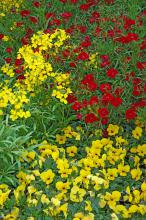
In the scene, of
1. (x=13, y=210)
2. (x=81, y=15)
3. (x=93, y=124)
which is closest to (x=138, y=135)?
(x=93, y=124)

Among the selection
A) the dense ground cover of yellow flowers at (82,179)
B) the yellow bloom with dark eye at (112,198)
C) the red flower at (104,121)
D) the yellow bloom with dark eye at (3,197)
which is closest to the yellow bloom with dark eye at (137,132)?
the dense ground cover of yellow flowers at (82,179)

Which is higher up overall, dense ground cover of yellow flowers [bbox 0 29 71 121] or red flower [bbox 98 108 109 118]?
dense ground cover of yellow flowers [bbox 0 29 71 121]

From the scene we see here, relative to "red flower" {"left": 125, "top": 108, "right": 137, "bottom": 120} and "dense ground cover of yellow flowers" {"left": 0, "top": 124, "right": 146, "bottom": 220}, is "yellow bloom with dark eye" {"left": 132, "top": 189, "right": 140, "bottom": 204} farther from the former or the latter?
"red flower" {"left": 125, "top": 108, "right": 137, "bottom": 120}

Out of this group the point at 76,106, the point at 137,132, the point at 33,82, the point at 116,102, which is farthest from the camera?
the point at 33,82

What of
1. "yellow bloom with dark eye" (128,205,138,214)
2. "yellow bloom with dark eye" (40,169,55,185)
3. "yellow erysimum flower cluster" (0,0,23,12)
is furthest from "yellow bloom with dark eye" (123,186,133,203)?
"yellow erysimum flower cluster" (0,0,23,12)

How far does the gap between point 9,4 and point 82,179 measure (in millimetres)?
2838

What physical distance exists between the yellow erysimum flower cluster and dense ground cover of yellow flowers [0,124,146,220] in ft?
6.73

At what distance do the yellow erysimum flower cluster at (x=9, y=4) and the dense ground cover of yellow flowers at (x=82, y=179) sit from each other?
2.05m

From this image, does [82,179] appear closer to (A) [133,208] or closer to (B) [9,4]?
(A) [133,208]

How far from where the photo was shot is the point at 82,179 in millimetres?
3732

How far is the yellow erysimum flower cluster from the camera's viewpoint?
18.8 feet

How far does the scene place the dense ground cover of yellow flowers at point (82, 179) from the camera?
11.5 ft

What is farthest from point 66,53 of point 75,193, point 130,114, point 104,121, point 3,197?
point 3,197

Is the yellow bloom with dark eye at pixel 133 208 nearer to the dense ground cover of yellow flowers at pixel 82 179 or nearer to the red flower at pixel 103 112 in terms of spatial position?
the dense ground cover of yellow flowers at pixel 82 179
